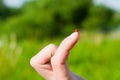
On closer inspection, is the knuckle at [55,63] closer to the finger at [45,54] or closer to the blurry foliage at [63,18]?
the finger at [45,54]

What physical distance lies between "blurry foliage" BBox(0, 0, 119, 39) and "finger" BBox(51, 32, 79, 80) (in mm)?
23695

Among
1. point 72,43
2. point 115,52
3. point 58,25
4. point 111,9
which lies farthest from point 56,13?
point 72,43

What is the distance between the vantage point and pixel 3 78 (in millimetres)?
4617

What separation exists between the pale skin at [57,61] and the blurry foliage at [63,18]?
77.7 ft

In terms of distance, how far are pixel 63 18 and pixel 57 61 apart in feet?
85.5

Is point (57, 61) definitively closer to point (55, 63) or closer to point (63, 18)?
point (55, 63)

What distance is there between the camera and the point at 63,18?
2706cm

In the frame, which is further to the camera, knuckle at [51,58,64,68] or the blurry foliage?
the blurry foliage

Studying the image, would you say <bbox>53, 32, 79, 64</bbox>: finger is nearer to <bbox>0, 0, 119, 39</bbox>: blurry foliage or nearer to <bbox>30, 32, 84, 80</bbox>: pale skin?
<bbox>30, 32, 84, 80</bbox>: pale skin

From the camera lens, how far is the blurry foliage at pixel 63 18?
26.0 meters

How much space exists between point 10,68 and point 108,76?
1.17 m

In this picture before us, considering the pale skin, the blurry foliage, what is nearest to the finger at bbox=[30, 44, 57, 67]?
the pale skin

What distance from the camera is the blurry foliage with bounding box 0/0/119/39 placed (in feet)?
85.2

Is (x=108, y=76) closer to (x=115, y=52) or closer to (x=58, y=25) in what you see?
(x=115, y=52)
